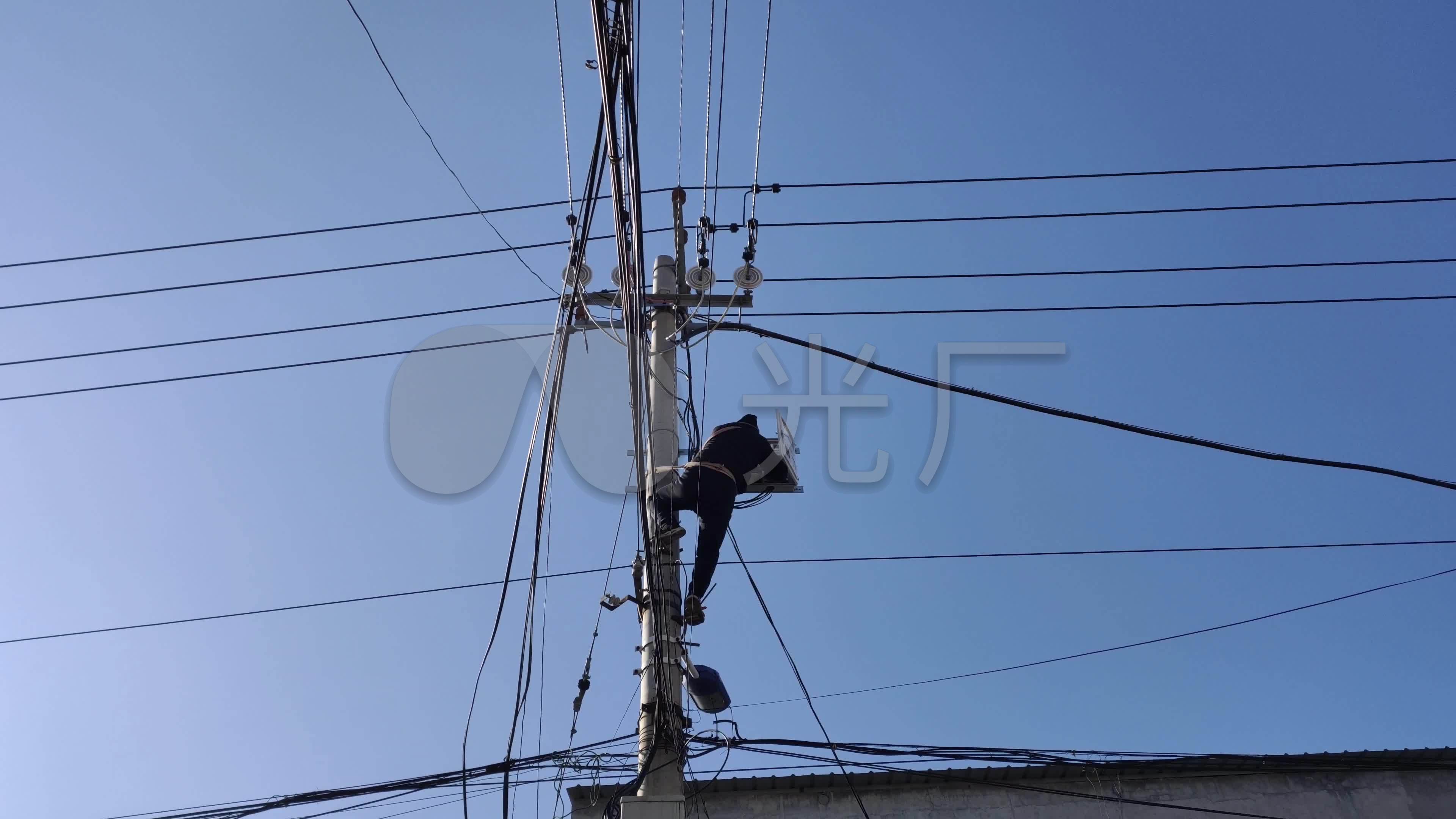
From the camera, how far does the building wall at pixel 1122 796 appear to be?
12.5m

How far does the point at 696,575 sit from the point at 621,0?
3.41m

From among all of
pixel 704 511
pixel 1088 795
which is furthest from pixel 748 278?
pixel 1088 795

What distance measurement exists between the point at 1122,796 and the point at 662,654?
9.13 m

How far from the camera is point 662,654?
5785 millimetres

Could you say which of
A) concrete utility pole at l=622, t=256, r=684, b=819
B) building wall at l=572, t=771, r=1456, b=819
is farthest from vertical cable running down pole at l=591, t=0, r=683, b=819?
Answer: building wall at l=572, t=771, r=1456, b=819

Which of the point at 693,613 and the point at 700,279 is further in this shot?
the point at 700,279

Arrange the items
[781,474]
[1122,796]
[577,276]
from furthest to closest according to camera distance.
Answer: [1122,796] → [781,474] → [577,276]

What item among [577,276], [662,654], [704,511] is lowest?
[662,654]

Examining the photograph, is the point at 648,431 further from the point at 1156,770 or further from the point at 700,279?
the point at 1156,770

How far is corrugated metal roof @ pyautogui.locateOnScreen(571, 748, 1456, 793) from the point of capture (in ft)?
41.2

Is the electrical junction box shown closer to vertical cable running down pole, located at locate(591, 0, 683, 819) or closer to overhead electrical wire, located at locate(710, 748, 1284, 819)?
vertical cable running down pole, located at locate(591, 0, 683, 819)

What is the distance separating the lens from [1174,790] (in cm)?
1275

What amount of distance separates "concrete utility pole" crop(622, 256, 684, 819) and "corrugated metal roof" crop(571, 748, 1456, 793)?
7.22m

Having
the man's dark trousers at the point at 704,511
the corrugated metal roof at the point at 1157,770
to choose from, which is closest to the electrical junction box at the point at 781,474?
the man's dark trousers at the point at 704,511
